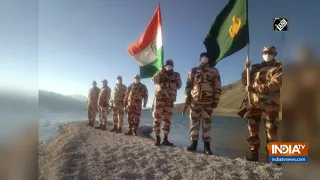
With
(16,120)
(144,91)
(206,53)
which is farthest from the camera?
(144,91)

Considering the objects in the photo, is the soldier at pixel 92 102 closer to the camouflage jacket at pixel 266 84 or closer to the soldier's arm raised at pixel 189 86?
the soldier's arm raised at pixel 189 86

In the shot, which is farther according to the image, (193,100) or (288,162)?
(193,100)

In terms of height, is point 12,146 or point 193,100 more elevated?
point 193,100

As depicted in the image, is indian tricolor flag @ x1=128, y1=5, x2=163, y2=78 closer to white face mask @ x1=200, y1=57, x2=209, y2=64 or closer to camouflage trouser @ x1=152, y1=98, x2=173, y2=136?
camouflage trouser @ x1=152, y1=98, x2=173, y2=136

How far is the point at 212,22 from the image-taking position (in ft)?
10.5

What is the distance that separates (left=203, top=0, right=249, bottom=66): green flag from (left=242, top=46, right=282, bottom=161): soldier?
0.30 meters

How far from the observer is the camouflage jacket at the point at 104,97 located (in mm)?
6840

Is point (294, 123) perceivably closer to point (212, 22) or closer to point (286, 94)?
point (286, 94)

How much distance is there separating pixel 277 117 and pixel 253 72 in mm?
584

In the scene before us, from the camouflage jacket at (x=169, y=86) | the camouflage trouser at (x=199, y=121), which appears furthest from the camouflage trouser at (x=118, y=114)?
the camouflage trouser at (x=199, y=121)

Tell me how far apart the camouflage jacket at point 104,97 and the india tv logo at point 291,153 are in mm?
5162

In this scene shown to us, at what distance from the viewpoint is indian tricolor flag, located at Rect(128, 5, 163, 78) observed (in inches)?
135

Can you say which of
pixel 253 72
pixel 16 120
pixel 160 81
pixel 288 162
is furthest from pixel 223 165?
pixel 16 120

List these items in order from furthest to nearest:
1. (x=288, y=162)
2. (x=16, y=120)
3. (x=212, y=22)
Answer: (x=212, y=22) < (x=16, y=120) < (x=288, y=162)
